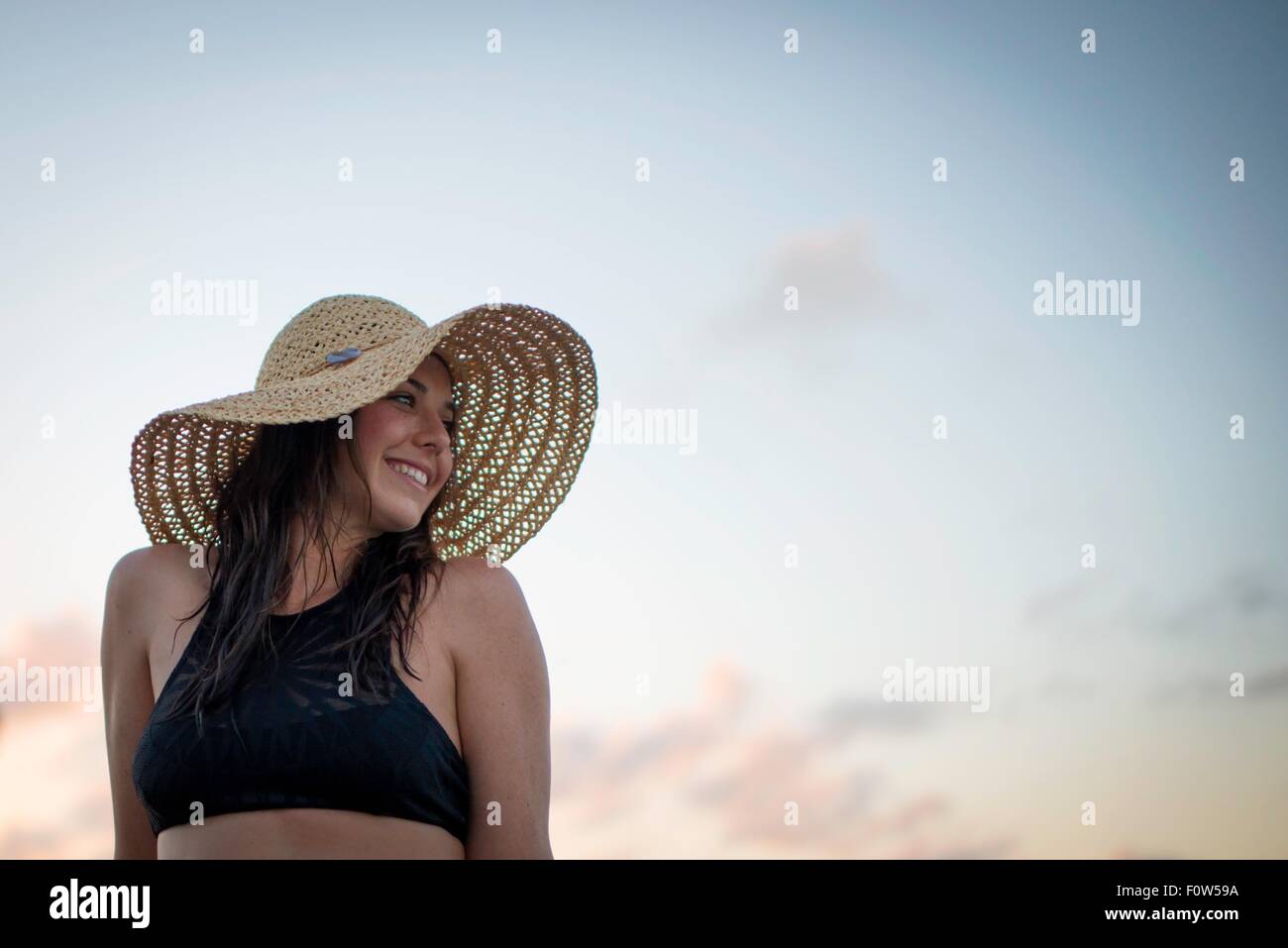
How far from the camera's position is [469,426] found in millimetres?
3787

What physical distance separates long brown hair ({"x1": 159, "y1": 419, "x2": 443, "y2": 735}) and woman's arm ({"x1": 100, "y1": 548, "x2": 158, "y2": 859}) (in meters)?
0.21

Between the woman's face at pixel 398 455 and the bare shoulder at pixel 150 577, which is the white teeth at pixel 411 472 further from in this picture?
the bare shoulder at pixel 150 577

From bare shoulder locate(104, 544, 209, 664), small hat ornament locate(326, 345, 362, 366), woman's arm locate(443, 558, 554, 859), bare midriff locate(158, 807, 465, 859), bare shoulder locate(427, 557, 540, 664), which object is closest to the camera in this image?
bare midriff locate(158, 807, 465, 859)

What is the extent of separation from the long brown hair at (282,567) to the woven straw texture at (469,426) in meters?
0.17

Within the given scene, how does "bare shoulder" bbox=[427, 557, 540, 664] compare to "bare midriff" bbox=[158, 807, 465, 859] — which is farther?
"bare shoulder" bbox=[427, 557, 540, 664]

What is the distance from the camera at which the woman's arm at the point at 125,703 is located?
3.31 m

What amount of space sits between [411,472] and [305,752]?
0.79 metres

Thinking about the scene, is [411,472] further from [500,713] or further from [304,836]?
[304,836]

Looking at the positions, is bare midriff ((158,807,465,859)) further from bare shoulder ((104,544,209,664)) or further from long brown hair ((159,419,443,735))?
bare shoulder ((104,544,209,664))

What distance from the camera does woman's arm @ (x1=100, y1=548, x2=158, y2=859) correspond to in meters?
3.31

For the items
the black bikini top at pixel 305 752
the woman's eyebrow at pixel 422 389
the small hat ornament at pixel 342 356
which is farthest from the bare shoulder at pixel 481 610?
the small hat ornament at pixel 342 356

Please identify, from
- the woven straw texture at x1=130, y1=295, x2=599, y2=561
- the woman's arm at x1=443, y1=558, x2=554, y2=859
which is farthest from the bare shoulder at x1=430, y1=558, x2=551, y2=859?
the woven straw texture at x1=130, y1=295, x2=599, y2=561
